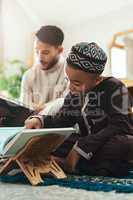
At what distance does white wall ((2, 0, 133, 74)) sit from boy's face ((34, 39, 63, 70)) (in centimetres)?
133

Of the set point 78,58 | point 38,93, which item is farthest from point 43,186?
point 38,93

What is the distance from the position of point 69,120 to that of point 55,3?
1995mm

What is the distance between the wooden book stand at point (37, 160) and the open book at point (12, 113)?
25 cm

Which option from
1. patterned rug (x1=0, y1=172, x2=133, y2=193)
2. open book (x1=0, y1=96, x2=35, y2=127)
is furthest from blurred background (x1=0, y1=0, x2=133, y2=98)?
patterned rug (x1=0, y1=172, x2=133, y2=193)

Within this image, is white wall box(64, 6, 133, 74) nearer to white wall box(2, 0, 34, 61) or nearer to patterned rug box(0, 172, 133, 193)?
white wall box(2, 0, 34, 61)

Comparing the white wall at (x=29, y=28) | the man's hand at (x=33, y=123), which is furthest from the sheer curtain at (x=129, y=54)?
the man's hand at (x=33, y=123)

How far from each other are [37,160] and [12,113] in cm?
28

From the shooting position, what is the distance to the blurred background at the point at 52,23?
2.82 metres

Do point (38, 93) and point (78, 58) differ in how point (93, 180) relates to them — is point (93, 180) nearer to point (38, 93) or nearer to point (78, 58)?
point (78, 58)

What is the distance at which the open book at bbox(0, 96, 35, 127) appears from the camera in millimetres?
1276

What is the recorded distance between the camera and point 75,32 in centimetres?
308

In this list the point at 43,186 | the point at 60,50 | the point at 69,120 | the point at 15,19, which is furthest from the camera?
the point at 15,19

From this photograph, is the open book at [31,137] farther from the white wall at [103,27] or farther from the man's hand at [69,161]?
the white wall at [103,27]

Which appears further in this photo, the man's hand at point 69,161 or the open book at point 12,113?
the open book at point 12,113
